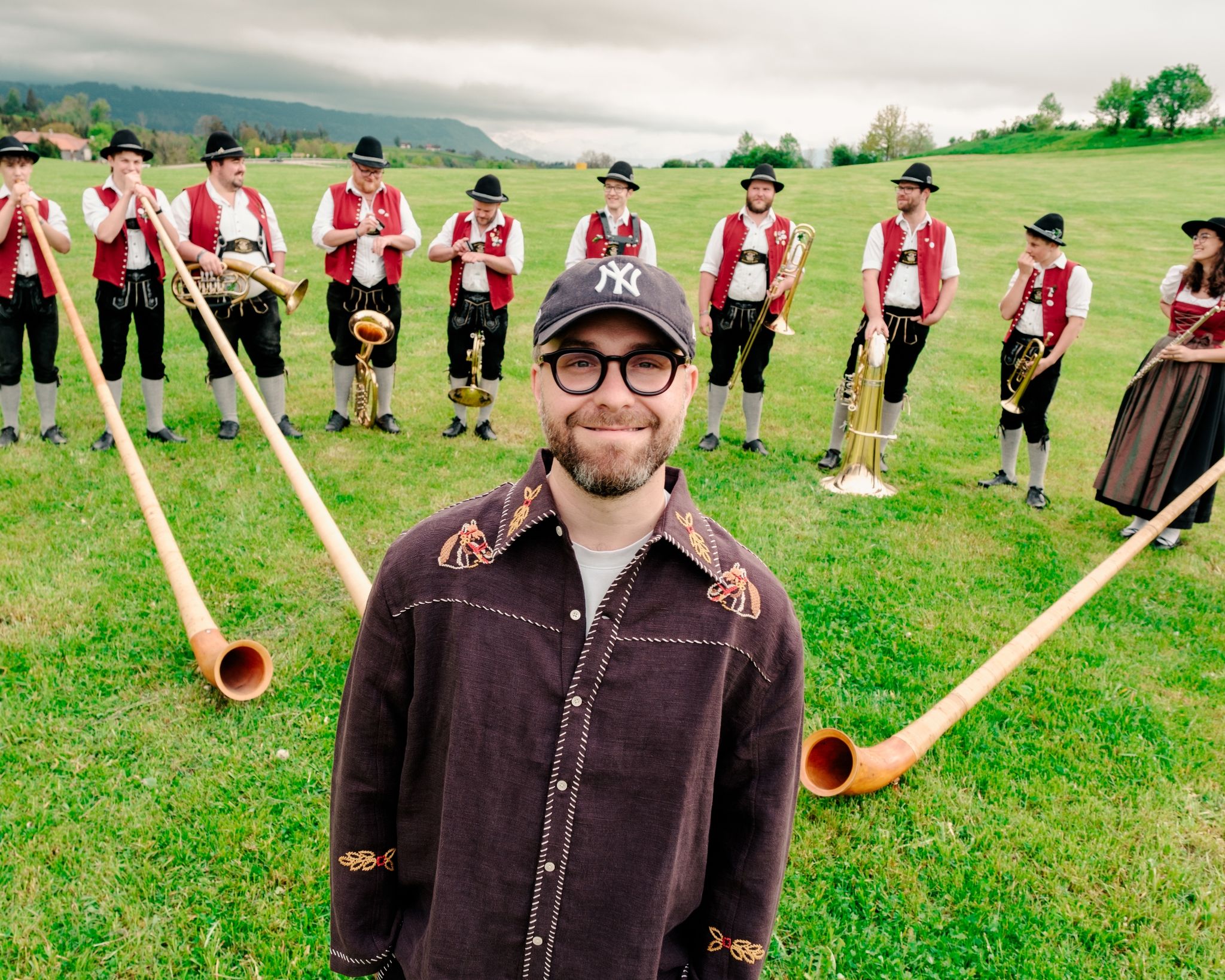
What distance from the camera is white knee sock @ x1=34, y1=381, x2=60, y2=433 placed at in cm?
818

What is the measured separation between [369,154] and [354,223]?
0.72m

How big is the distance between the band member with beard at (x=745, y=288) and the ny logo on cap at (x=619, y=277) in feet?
23.1

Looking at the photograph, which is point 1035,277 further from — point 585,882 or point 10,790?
point 10,790

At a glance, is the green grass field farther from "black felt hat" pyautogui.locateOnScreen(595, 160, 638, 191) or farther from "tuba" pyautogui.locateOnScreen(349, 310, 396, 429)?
"black felt hat" pyautogui.locateOnScreen(595, 160, 638, 191)

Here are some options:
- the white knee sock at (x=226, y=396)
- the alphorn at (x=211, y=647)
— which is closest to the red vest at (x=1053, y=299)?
the alphorn at (x=211, y=647)

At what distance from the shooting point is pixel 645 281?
179 centimetres

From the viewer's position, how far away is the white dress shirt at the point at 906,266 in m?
8.27

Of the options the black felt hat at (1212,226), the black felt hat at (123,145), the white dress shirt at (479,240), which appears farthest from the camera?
the white dress shirt at (479,240)

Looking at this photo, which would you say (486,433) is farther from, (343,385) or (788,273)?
(788,273)

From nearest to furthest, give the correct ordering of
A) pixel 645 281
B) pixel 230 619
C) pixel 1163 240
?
pixel 645 281
pixel 230 619
pixel 1163 240

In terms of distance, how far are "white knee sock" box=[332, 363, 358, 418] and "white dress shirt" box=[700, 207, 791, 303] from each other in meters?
4.06

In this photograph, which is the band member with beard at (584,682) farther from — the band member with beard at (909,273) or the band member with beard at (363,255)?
the band member with beard at (363,255)

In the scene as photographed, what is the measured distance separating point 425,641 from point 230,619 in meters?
4.23

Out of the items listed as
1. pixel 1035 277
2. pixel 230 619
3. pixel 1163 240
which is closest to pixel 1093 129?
pixel 1163 240
